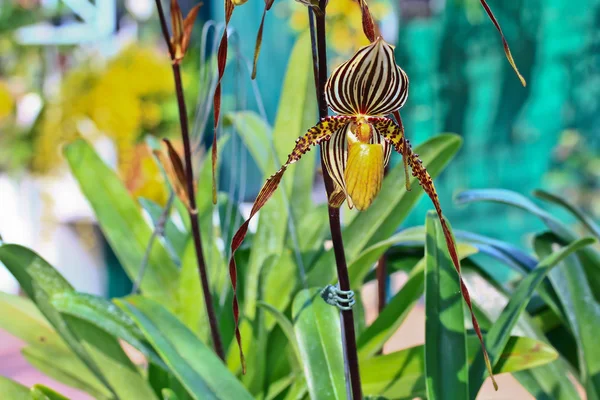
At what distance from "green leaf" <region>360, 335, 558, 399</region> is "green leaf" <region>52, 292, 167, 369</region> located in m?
0.19

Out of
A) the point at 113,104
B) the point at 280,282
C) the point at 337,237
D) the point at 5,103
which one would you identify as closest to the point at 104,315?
the point at 280,282

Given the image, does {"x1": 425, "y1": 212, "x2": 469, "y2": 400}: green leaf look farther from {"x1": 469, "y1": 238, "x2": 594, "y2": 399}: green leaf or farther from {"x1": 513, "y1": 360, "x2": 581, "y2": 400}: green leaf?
{"x1": 513, "y1": 360, "x2": 581, "y2": 400}: green leaf

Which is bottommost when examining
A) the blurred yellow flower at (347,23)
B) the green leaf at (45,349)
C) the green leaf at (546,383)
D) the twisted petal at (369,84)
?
the green leaf at (546,383)

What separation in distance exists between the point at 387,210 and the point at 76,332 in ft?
1.06

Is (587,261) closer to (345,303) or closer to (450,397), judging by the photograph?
(450,397)

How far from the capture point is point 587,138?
132 centimetres

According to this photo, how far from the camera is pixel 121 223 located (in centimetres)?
74

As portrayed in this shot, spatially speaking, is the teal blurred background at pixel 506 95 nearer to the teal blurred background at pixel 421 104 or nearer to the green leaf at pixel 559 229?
the teal blurred background at pixel 421 104

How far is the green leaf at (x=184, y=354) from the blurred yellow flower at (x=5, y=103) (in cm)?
147

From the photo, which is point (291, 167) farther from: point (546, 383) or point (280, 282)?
point (546, 383)

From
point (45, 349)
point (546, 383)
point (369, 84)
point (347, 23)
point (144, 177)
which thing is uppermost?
point (347, 23)

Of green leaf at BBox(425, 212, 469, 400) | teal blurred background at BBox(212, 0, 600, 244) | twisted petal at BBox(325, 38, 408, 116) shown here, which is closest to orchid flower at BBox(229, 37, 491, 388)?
twisted petal at BBox(325, 38, 408, 116)

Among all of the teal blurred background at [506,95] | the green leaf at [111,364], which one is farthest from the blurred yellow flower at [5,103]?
the green leaf at [111,364]

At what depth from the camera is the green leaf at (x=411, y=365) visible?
1.63ft
